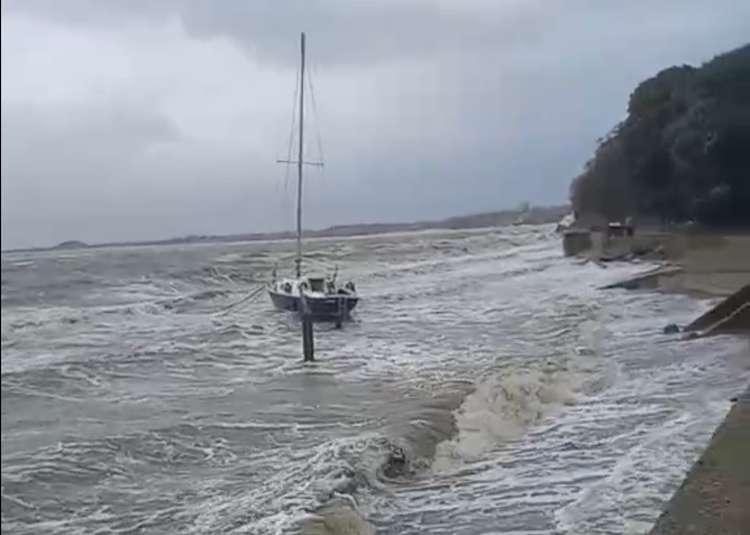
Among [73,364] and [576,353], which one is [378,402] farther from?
[73,364]

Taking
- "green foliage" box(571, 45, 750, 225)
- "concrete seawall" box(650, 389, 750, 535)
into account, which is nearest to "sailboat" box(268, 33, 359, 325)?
"green foliage" box(571, 45, 750, 225)

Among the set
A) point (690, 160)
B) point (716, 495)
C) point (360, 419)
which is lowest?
point (360, 419)

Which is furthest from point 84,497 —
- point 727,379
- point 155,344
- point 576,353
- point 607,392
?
point 155,344

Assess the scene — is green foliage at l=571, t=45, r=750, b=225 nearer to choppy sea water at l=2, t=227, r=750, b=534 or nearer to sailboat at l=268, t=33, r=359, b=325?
choppy sea water at l=2, t=227, r=750, b=534

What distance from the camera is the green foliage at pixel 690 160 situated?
11133mm

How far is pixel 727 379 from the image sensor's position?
11164mm

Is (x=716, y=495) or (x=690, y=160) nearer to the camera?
(x=716, y=495)

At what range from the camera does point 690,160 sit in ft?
54.7

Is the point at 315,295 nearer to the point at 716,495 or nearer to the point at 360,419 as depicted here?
the point at 360,419

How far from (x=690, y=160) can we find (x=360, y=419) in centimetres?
845

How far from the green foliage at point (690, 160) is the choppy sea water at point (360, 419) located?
7.08ft

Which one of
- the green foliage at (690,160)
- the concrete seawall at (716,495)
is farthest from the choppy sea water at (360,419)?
the green foliage at (690,160)

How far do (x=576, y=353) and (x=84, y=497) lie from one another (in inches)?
369

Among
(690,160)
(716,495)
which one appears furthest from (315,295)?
(716,495)
